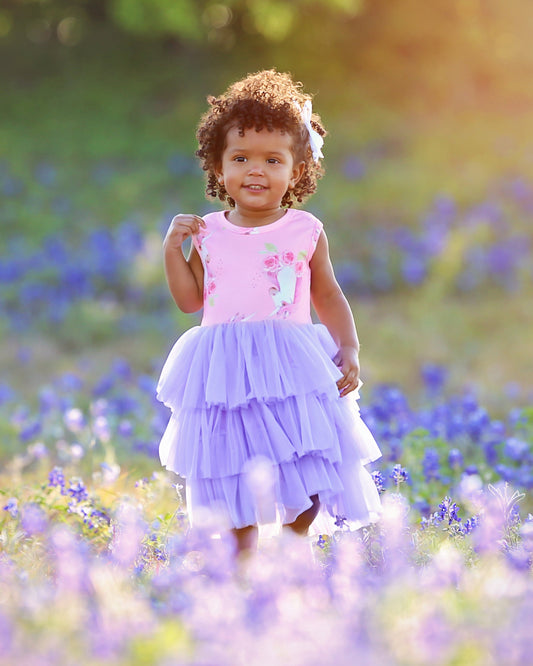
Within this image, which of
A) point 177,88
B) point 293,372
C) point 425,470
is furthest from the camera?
point 177,88

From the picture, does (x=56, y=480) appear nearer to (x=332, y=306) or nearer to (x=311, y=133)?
(x=332, y=306)

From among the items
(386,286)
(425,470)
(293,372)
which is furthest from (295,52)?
(293,372)

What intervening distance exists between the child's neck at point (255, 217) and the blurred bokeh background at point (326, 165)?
3483 mm

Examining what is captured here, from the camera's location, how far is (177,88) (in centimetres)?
1455

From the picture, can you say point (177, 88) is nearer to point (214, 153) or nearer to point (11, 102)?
point (11, 102)

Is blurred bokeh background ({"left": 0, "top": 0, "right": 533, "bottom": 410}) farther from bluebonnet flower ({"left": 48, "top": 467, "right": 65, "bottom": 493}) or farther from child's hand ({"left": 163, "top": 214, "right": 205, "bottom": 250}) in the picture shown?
child's hand ({"left": 163, "top": 214, "right": 205, "bottom": 250})

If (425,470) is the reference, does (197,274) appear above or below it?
above

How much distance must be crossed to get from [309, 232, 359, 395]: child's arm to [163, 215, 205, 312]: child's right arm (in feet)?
1.25

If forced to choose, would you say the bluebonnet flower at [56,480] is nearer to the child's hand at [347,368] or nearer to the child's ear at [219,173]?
the child's hand at [347,368]

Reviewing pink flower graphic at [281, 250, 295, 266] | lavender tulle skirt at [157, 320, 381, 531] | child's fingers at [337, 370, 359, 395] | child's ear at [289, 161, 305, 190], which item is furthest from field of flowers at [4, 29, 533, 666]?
child's ear at [289, 161, 305, 190]

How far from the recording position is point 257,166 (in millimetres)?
3115

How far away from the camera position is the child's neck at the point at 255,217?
3.23 metres

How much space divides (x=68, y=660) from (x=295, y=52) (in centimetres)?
1371

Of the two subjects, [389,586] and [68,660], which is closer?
[68,660]
